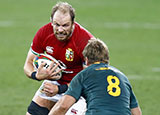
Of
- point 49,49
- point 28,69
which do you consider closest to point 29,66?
point 28,69

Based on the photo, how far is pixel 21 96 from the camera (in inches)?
377

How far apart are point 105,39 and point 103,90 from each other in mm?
8862

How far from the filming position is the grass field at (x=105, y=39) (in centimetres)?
977

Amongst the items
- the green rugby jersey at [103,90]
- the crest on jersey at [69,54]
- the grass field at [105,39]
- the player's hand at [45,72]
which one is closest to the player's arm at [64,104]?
the green rugby jersey at [103,90]

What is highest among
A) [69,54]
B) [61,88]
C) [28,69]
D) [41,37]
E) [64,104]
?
[41,37]

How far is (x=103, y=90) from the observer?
5.30 metres

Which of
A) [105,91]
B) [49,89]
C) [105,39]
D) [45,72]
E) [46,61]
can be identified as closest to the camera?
[105,91]

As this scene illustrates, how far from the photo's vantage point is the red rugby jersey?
21.9ft

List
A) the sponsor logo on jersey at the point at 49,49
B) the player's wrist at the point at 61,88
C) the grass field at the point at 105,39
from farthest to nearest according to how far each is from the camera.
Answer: the grass field at the point at 105,39 < the sponsor logo on jersey at the point at 49,49 < the player's wrist at the point at 61,88

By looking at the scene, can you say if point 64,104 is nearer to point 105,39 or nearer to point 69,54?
point 69,54

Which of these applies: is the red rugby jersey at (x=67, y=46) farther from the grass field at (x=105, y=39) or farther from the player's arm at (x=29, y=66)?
the grass field at (x=105, y=39)

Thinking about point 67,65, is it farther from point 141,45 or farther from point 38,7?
point 38,7

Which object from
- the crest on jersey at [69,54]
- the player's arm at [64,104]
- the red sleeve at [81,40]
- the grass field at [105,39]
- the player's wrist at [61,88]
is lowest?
the grass field at [105,39]

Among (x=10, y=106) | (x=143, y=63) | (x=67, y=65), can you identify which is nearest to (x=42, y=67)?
(x=67, y=65)
